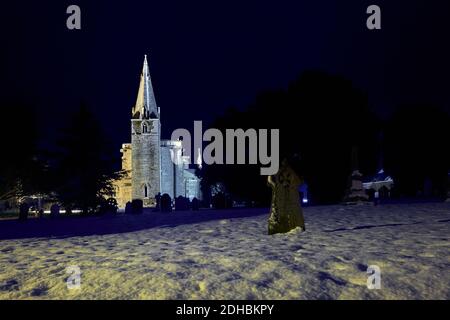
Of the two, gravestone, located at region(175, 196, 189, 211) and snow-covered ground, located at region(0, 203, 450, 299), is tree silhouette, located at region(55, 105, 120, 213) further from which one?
snow-covered ground, located at region(0, 203, 450, 299)

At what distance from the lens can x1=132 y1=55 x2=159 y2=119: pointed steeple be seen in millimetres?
78669

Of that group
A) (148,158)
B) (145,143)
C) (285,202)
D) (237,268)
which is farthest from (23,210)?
(145,143)

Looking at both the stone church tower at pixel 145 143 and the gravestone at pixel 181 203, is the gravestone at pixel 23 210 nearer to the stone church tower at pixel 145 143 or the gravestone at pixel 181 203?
the gravestone at pixel 181 203

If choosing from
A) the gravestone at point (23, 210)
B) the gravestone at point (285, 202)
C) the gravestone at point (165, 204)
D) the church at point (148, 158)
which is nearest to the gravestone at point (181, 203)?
the gravestone at point (165, 204)

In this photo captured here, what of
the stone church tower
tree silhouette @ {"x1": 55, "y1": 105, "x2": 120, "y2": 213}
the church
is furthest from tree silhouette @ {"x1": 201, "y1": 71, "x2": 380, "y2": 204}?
the stone church tower

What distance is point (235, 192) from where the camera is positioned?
123 feet

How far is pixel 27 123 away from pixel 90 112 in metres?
5.25

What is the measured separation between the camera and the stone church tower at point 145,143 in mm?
75938

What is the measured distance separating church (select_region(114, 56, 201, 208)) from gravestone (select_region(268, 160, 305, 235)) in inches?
2442

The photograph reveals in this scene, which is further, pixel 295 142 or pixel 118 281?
pixel 295 142

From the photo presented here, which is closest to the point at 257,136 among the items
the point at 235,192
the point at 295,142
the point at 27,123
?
the point at 295,142

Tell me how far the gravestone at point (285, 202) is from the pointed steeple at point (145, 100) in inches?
2764
